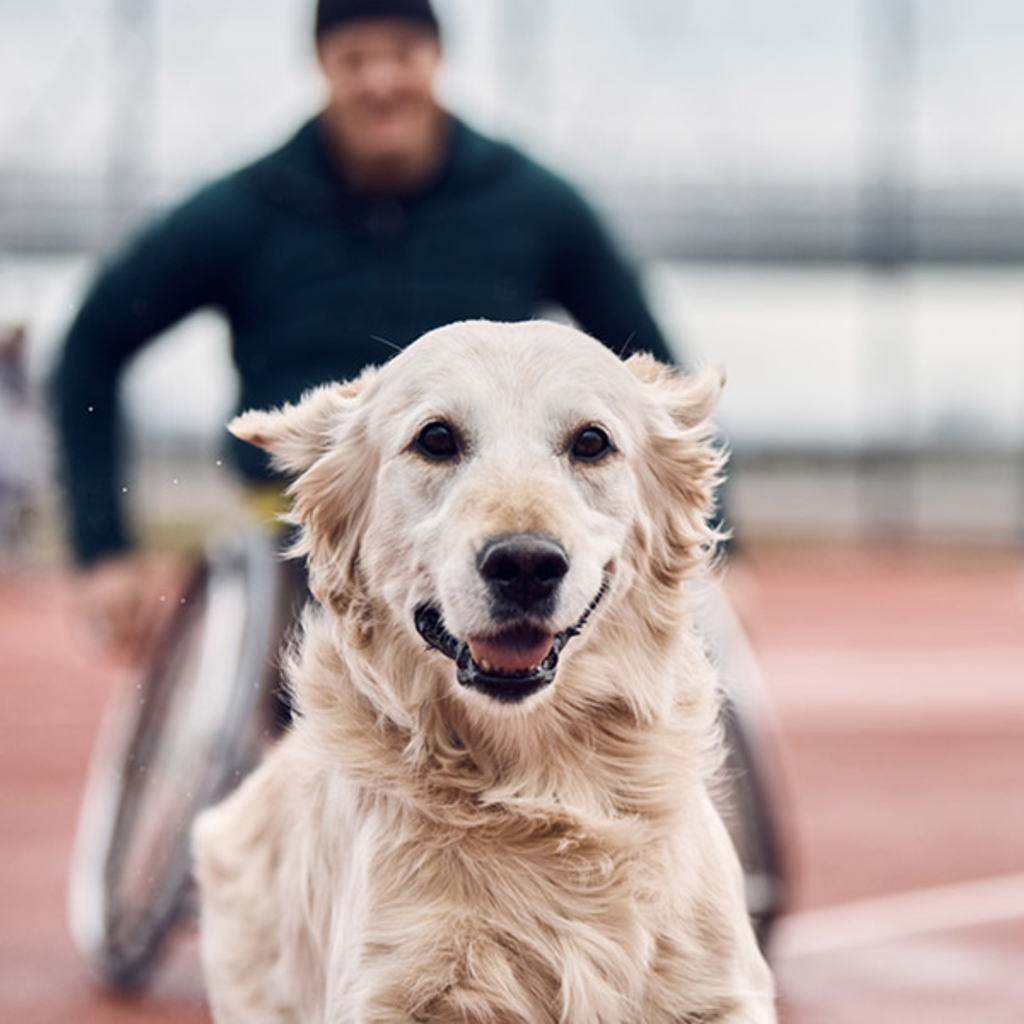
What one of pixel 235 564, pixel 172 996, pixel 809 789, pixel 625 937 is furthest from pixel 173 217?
pixel 809 789

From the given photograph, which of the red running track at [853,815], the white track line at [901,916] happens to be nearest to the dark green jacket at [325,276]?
the red running track at [853,815]

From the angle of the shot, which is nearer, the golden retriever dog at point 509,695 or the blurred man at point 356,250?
the golden retriever dog at point 509,695

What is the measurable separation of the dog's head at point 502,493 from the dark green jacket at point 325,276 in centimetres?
24

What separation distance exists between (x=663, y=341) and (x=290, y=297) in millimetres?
717

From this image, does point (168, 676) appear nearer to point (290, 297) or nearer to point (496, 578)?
point (290, 297)

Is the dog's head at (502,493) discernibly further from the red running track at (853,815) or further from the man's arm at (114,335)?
the red running track at (853,815)

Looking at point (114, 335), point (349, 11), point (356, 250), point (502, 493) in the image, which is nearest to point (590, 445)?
point (502, 493)

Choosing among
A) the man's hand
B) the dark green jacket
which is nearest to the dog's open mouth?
the dark green jacket

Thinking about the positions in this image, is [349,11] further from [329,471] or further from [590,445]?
[590,445]

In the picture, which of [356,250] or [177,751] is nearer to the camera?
[356,250]

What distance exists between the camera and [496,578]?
2.41m

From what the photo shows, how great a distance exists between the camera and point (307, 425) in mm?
2695

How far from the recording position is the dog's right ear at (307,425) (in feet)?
8.73

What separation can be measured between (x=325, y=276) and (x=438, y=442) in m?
0.73
